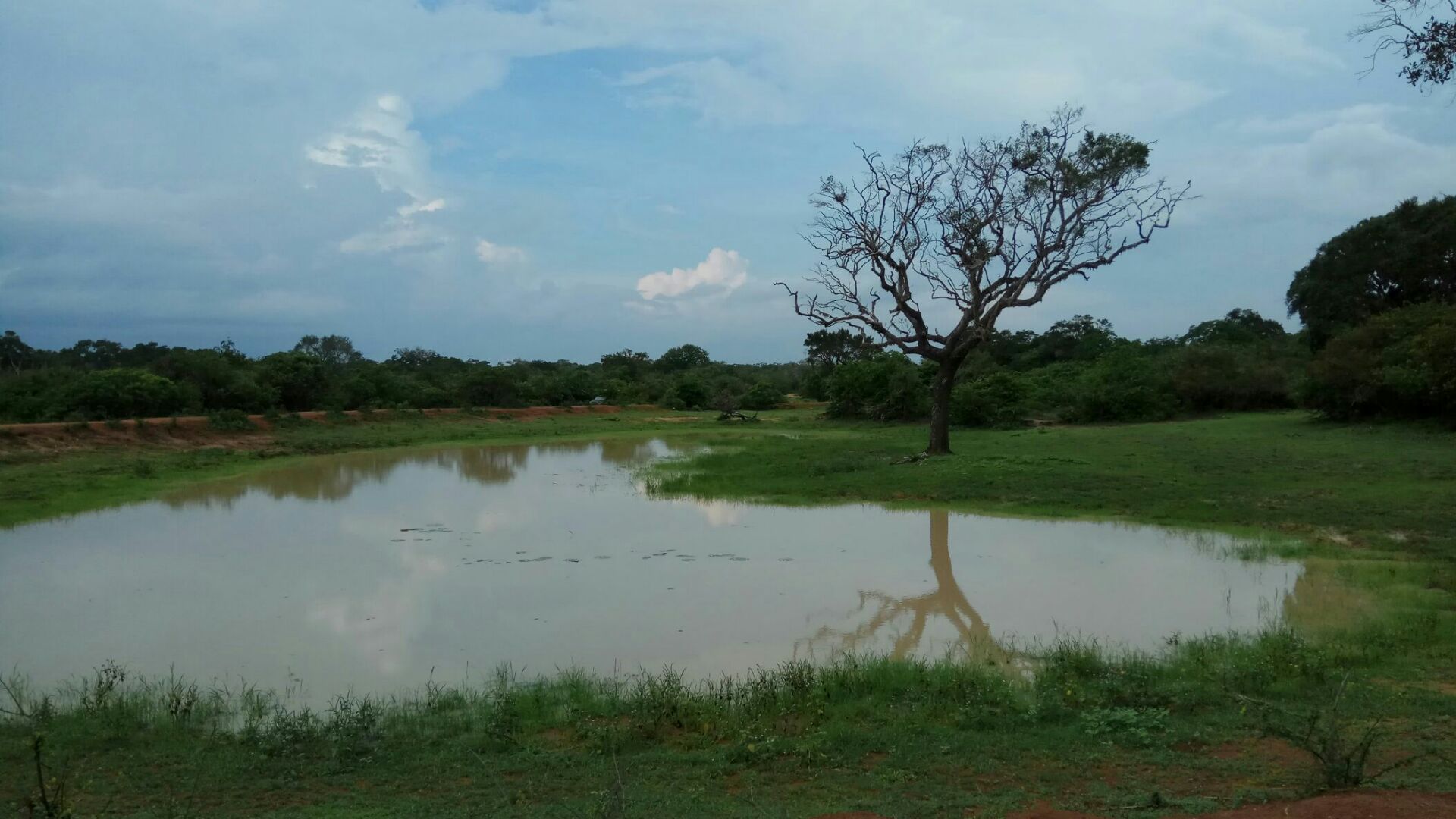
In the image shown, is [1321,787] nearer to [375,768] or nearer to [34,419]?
[375,768]

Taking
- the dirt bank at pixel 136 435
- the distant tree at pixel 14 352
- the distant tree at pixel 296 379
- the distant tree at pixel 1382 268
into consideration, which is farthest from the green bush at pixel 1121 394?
the distant tree at pixel 14 352

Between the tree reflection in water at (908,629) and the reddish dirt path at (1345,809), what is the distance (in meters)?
3.47

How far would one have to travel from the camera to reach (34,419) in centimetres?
2636

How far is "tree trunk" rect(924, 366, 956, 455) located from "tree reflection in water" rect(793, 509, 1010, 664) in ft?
33.3

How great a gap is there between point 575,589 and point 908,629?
12.1 ft

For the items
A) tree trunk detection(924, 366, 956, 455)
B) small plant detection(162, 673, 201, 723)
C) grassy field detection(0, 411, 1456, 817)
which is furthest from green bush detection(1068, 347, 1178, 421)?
small plant detection(162, 673, 201, 723)

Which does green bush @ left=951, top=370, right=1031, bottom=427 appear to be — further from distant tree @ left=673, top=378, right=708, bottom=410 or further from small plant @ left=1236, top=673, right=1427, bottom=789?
small plant @ left=1236, top=673, right=1427, bottom=789

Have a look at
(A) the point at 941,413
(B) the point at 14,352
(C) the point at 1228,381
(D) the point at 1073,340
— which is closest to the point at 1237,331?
(D) the point at 1073,340

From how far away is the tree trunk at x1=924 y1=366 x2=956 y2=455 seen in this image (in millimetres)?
20906

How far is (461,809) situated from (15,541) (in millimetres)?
12392

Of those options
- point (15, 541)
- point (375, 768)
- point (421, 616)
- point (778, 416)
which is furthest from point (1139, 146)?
point (778, 416)

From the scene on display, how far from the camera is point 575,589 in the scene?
10266mm

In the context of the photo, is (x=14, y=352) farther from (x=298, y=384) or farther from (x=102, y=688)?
(x=102, y=688)

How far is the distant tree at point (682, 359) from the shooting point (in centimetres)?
8088
